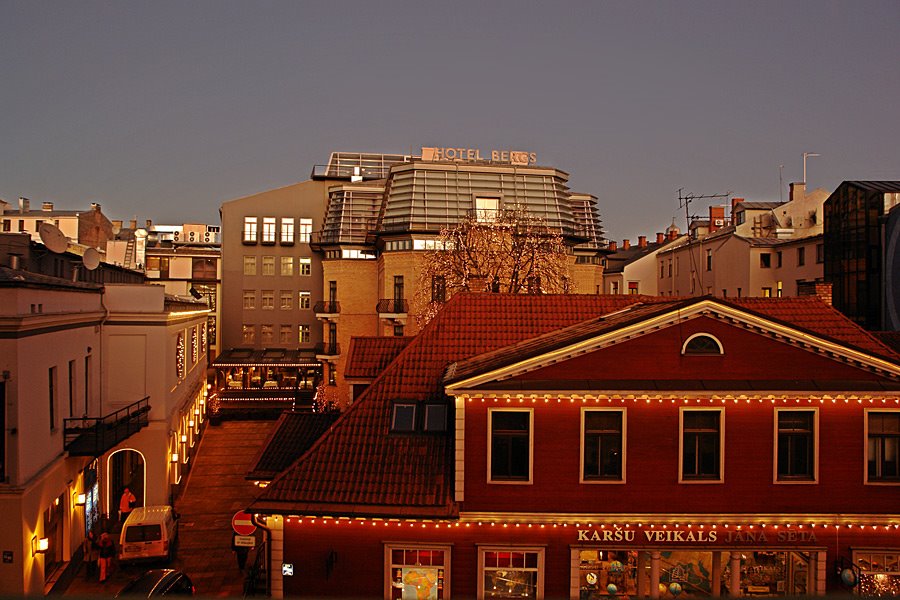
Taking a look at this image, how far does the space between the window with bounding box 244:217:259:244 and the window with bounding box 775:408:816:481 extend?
171 feet

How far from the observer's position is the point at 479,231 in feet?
132

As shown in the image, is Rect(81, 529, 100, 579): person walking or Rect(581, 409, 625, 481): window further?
Rect(81, 529, 100, 579): person walking

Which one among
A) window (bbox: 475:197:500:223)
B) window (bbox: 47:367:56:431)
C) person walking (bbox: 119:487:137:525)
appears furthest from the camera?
window (bbox: 475:197:500:223)

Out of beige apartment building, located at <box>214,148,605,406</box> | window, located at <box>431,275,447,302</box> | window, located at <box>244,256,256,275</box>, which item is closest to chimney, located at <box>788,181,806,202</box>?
beige apartment building, located at <box>214,148,605,406</box>

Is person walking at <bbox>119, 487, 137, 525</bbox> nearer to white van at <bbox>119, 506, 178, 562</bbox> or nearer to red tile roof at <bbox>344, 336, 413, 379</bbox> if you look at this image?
white van at <bbox>119, 506, 178, 562</bbox>

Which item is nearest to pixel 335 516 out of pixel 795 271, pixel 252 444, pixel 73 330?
pixel 73 330

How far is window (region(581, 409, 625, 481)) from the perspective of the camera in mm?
14891

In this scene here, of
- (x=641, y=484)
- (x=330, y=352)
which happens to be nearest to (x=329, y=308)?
(x=330, y=352)

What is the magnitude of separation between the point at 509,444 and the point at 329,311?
131 feet

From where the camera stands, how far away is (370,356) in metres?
20.0

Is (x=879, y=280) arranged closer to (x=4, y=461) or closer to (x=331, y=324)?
(x=331, y=324)

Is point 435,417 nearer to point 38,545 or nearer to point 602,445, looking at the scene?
point 602,445

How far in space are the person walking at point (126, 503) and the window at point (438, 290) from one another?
21142 mm

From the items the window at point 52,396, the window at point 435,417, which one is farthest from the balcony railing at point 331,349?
the window at point 435,417
